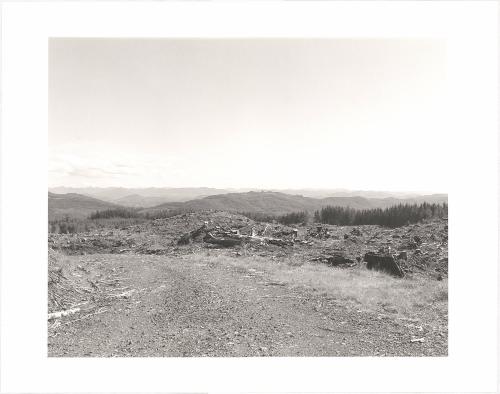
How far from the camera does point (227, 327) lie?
202 inches

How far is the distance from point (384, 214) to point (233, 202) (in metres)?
5.02

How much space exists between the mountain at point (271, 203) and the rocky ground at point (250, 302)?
4.52 feet

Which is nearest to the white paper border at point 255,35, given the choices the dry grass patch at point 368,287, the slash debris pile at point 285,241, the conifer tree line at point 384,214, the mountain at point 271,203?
the dry grass patch at point 368,287

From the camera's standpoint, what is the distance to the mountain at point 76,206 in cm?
949

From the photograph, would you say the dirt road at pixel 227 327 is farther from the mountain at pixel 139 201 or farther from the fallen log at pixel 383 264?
the mountain at pixel 139 201

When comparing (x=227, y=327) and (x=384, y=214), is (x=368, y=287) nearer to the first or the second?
(x=227, y=327)

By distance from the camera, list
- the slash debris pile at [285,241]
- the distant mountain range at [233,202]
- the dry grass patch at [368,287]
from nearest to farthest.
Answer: the dry grass patch at [368,287] → the slash debris pile at [285,241] → the distant mountain range at [233,202]

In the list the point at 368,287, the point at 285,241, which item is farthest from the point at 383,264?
the point at 285,241

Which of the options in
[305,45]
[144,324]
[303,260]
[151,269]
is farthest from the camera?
[303,260]
